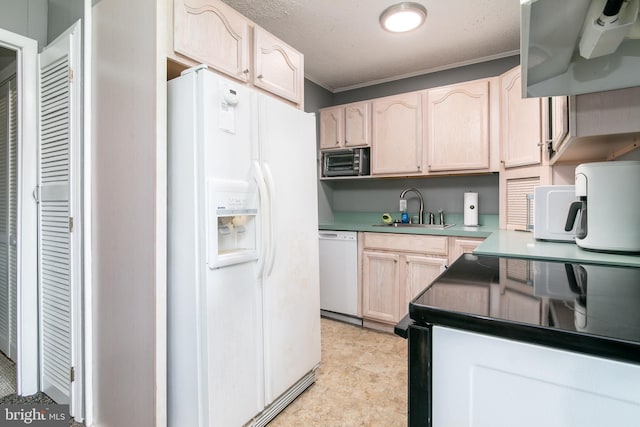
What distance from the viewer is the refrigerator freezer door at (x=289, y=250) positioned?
5.38 ft

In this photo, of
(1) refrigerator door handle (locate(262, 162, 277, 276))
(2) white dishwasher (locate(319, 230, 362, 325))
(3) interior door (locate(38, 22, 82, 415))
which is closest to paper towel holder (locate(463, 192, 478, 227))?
(2) white dishwasher (locate(319, 230, 362, 325))

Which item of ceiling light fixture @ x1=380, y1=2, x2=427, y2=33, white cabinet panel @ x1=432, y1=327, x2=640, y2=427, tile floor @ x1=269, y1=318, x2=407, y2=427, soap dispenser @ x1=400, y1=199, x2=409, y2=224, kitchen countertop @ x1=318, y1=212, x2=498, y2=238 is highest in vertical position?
ceiling light fixture @ x1=380, y1=2, x2=427, y2=33

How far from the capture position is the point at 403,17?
2.25 m

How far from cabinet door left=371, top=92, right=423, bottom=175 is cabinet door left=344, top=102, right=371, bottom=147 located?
0.21ft

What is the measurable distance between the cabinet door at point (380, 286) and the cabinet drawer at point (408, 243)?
0.08m

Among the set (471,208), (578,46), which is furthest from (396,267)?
(578,46)

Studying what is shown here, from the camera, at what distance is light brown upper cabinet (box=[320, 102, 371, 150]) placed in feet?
10.6

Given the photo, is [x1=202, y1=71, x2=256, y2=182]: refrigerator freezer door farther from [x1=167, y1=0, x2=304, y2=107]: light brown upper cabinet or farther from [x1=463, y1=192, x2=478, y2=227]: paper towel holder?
[x1=463, y1=192, x2=478, y2=227]: paper towel holder

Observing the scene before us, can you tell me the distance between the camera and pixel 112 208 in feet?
4.92

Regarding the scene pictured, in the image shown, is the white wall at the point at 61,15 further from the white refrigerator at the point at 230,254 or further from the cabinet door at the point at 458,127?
the cabinet door at the point at 458,127

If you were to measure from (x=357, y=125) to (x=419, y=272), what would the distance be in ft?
5.21

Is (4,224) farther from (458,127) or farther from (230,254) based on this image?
(458,127)

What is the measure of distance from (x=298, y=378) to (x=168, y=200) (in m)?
1.23

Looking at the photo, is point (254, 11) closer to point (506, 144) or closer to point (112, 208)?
point (112, 208)
